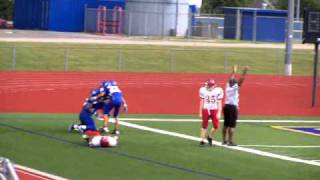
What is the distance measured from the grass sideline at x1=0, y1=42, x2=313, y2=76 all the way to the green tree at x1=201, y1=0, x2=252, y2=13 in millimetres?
56623

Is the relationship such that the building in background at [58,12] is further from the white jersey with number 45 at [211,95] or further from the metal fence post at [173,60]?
the white jersey with number 45 at [211,95]

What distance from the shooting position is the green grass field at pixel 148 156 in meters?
15.0

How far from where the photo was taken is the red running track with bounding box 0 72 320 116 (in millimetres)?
29531

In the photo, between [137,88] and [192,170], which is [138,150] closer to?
[192,170]

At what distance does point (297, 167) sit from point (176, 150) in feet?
9.83

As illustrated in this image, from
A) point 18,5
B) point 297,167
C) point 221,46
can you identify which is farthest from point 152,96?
point 18,5

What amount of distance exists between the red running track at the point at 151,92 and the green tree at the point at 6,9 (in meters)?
52.8

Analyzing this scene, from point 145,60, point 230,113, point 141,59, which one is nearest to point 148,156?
point 230,113

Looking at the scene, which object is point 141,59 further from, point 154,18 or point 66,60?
point 154,18

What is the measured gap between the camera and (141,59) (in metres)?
44.6

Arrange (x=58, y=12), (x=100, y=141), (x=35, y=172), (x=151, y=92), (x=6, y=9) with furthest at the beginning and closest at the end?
(x=6, y=9)
(x=58, y=12)
(x=151, y=92)
(x=100, y=141)
(x=35, y=172)

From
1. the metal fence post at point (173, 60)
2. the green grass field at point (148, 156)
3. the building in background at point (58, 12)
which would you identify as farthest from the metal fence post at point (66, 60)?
the building in background at point (58, 12)

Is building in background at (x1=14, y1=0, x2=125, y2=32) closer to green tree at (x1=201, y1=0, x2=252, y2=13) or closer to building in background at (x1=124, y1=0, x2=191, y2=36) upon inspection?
building in background at (x1=124, y1=0, x2=191, y2=36)

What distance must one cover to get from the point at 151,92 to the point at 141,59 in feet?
35.4
